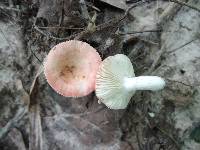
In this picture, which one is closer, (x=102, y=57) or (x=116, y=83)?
(x=116, y=83)

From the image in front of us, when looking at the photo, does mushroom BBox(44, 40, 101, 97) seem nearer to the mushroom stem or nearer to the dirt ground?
the dirt ground

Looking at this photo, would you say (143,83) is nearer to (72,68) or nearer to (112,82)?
(112,82)

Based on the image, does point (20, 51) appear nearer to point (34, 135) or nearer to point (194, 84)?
point (34, 135)

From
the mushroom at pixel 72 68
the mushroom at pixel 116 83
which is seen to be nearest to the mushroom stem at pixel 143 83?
the mushroom at pixel 116 83

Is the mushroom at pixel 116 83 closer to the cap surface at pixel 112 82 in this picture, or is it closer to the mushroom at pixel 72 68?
the cap surface at pixel 112 82

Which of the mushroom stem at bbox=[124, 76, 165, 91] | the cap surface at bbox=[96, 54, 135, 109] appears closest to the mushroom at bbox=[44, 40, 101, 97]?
the cap surface at bbox=[96, 54, 135, 109]

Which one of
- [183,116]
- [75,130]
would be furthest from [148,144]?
[75,130]

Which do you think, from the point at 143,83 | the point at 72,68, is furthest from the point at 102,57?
the point at 143,83
